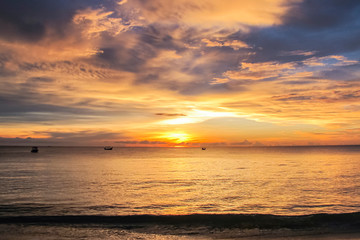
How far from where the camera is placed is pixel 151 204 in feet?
87.5

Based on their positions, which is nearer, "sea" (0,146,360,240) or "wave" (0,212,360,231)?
"sea" (0,146,360,240)

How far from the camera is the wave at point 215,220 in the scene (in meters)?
19.1

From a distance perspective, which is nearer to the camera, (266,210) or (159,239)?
(159,239)

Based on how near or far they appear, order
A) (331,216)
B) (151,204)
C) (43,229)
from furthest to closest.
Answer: (151,204), (331,216), (43,229)

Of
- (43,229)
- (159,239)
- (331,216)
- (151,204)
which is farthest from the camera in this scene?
(151,204)

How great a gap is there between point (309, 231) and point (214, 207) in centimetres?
922

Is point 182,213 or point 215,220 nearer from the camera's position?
point 215,220

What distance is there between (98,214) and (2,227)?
686cm

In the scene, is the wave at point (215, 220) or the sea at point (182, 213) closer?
the sea at point (182, 213)

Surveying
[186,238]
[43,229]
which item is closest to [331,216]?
[186,238]

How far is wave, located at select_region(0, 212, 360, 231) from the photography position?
62.5ft

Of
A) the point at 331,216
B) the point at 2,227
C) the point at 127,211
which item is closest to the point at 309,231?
the point at 331,216

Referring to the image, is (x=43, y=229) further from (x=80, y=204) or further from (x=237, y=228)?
(x=237, y=228)

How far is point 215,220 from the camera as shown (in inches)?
806
